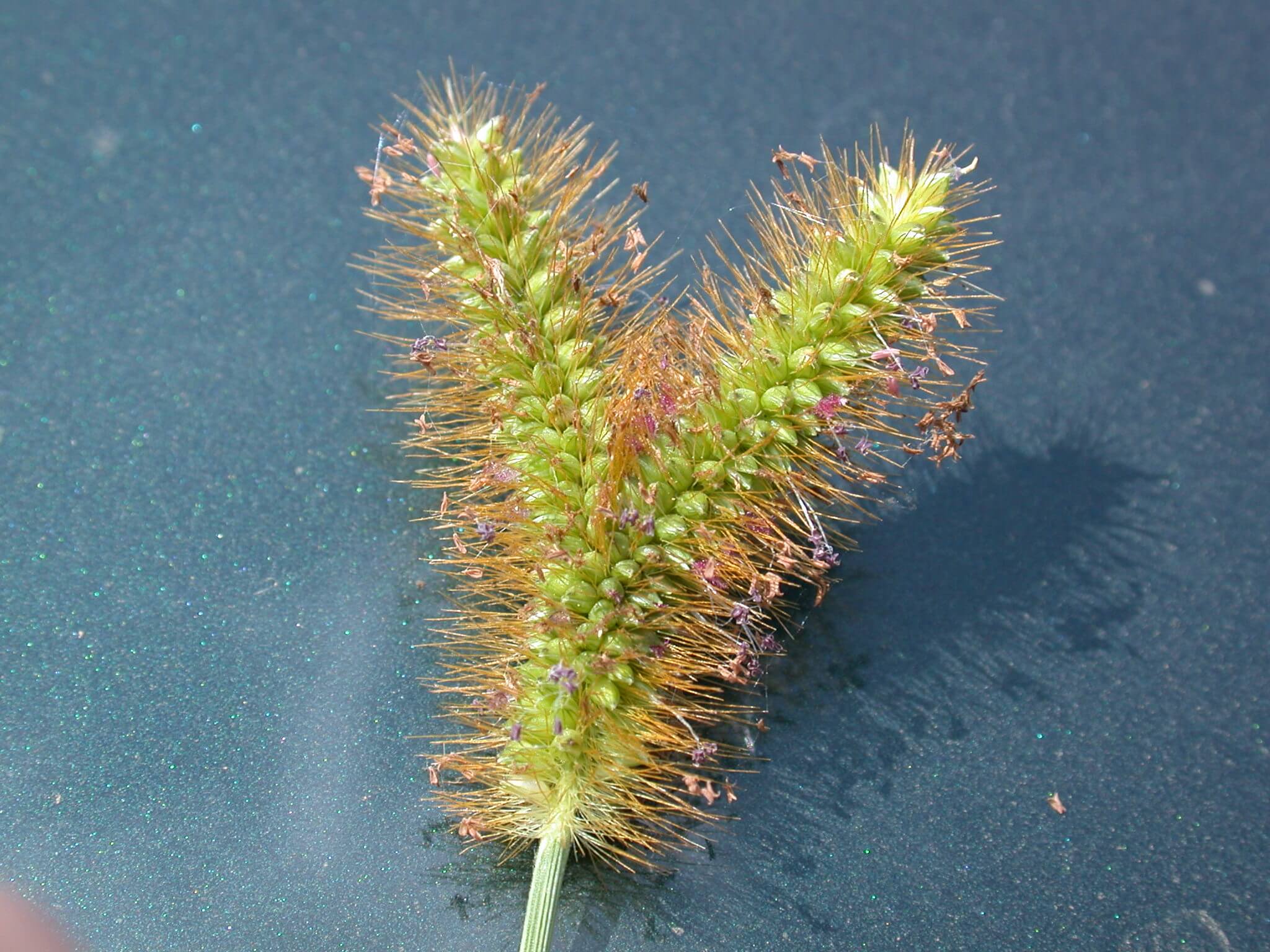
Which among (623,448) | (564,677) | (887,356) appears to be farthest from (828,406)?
(564,677)

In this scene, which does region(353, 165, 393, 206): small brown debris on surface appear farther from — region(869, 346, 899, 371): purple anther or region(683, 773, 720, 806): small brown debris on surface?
region(683, 773, 720, 806): small brown debris on surface

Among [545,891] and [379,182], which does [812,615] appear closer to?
[545,891]

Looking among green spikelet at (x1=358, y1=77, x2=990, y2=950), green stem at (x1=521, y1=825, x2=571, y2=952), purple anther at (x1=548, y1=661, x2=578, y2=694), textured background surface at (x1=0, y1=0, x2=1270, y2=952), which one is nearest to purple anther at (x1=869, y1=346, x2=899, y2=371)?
green spikelet at (x1=358, y1=77, x2=990, y2=950)

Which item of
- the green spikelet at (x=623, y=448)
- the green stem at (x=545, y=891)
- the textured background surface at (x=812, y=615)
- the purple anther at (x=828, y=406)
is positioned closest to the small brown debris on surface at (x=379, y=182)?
the green spikelet at (x=623, y=448)

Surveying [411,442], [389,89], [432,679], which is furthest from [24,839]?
[389,89]

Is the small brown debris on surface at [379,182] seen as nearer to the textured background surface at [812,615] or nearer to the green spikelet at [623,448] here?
the green spikelet at [623,448]

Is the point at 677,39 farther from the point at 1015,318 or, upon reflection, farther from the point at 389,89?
the point at 1015,318
